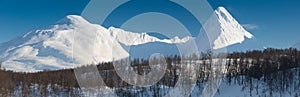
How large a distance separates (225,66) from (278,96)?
Answer: 3050 centimetres

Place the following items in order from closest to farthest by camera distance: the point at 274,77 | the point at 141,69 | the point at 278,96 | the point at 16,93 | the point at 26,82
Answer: the point at 278,96 < the point at 274,77 < the point at 16,93 < the point at 26,82 < the point at 141,69

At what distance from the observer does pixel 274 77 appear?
9781cm

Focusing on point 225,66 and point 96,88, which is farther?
point 225,66

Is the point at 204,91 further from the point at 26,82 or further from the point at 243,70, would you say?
the point at 26,82

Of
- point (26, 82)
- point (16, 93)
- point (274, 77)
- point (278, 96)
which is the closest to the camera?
point (278, 96)

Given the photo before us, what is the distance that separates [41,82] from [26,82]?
3.69 meters

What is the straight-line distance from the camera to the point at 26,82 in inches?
4596

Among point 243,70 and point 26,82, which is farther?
point 26,82

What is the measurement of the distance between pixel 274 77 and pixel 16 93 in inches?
2197

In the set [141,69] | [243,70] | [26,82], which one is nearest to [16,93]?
[26,82]

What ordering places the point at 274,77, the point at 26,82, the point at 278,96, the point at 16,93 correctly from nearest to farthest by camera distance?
the point at 278,96, the point at 274,77, the point at 16,93, the point at 26,82

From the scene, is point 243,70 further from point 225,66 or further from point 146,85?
point 146,85

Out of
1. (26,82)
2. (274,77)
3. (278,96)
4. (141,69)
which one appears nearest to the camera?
(278,96)

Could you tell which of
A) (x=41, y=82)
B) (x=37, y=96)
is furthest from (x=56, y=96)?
(x=41, y=82)
